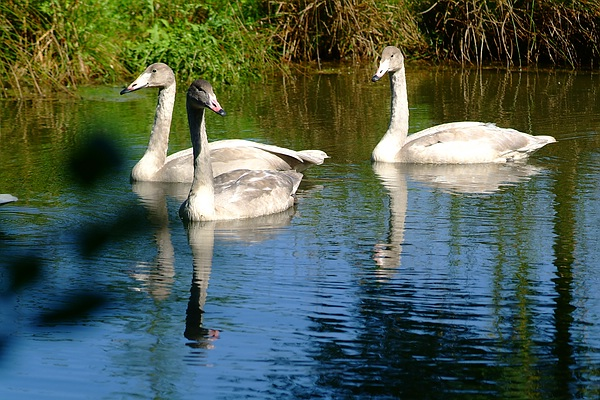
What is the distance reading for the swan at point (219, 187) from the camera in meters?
7.64

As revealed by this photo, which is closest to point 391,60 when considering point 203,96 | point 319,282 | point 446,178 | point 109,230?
point 446,178

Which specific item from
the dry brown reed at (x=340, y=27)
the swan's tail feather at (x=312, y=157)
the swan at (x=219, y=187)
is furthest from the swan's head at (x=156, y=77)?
the dry brown reed at (x=340, y=27)

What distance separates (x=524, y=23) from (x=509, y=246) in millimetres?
9852

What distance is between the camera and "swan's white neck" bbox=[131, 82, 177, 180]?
9312 millimetres

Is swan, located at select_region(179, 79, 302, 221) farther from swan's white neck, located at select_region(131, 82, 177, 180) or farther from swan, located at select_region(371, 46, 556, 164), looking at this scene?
swan, located at select_region(371, 46, 556, 164)

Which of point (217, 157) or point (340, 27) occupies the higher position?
point (340, 27)

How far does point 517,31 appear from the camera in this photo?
636 inches

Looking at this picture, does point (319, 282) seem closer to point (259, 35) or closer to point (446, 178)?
point (446, 178)

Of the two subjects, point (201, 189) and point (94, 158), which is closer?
point (94, 158)

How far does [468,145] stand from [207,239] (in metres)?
3.70

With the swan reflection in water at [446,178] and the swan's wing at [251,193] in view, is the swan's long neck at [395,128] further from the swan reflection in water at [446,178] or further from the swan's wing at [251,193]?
the swan's wing at [251,193]

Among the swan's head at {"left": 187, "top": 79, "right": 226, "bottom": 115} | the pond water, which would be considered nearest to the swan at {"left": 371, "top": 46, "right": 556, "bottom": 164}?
the pond water

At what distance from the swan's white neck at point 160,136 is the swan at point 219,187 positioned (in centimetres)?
101

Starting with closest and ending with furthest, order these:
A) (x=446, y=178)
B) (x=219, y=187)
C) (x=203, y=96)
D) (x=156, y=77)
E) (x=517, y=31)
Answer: (x=203, y=96)
(x=219, y=187)
(x=446, y=178)
(x=156, y=77)
(x=517, y=31)
